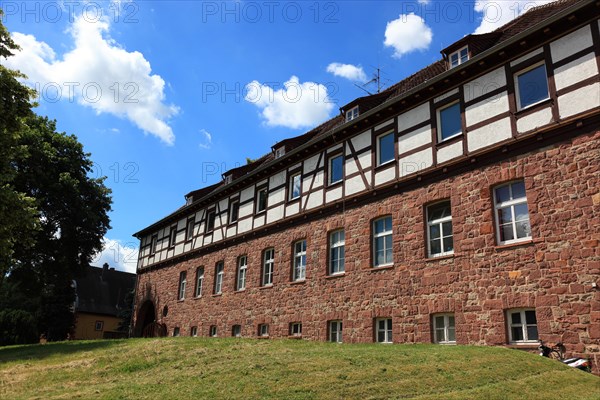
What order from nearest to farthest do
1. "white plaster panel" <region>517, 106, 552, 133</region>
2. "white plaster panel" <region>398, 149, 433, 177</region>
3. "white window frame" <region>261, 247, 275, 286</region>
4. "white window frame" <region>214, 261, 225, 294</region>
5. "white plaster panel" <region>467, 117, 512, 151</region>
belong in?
1. "white plaster panel" <region>517, 106, 552, 133</region>
2. "white plaster panel" <region>467, 117, 512, 151</region>
3. "white plaster panel" <region>398, 149, 433, 177</region>
4. "white window frame" <region>261, 247, 275, 286</region>
5. "white window frame" <region>214, 261, 225, 294</region>

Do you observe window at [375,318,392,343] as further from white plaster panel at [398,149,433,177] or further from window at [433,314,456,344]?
white plaster panel at [398,149,433,177]

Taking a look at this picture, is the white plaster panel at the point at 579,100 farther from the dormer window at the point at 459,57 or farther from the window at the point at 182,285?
the window at the point at 182,285

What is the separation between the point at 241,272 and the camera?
22.3m

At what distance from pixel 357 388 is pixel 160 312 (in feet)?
74.4

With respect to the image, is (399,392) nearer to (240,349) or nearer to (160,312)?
(240,349)

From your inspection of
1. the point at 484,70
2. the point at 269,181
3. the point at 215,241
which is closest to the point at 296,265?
the point at 269,181

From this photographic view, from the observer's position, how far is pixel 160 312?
28.1m

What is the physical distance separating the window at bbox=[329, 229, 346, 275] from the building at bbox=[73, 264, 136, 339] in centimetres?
2833

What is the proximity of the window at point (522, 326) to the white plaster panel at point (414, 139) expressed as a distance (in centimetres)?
537

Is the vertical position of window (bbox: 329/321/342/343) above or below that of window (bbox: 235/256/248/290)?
below

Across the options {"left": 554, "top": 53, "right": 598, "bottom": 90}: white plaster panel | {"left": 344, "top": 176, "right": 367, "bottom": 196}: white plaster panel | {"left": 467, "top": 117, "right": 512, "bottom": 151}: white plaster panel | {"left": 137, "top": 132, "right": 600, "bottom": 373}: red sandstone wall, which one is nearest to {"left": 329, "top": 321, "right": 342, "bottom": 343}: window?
{"left": 137, "top": 132, "right": 600, "bottom": 373}: red sandstone wall

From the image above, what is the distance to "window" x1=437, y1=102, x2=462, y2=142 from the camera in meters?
13.7

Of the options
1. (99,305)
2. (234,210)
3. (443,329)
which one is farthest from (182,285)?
(99,305)

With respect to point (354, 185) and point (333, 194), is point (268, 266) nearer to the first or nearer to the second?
point (333, 194)
